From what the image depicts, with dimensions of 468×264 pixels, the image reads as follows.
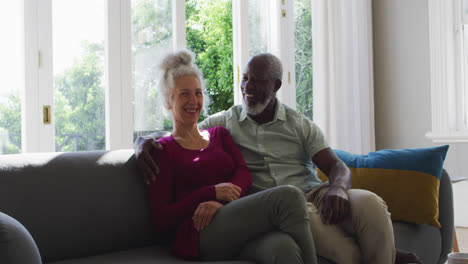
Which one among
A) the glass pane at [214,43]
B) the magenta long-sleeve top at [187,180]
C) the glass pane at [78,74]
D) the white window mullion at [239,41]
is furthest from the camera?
the glass pane at [214,43]

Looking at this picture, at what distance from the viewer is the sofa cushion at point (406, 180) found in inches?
86.1

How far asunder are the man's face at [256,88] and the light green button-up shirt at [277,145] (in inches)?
2.2

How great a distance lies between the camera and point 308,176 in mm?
2250

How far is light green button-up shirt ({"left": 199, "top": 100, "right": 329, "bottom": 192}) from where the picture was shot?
7.21 feet

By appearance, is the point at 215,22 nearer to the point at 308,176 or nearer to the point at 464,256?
the point at 308,176

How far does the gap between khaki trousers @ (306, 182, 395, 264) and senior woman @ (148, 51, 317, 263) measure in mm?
238

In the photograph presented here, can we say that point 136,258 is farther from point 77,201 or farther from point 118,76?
point 118,76

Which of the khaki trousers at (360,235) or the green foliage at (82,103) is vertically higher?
the green foliage at (82,103)

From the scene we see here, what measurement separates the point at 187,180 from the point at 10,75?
3.87ft

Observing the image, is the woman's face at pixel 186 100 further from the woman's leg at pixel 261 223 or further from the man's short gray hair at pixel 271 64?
the woman's leg at pixel 261 223

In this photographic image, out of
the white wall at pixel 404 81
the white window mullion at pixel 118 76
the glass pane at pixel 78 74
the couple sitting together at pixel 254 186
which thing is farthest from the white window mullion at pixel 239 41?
the white wall at pixel 404 81

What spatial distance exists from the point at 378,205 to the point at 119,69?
5.67 feet

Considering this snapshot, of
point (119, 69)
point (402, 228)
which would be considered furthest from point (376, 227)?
point (119, 69)

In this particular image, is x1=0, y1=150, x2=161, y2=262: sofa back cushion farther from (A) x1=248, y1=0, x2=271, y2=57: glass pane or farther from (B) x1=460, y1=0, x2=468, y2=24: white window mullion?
(B) x1=460, y1=0, x2=468, y2=24: white window mullion
